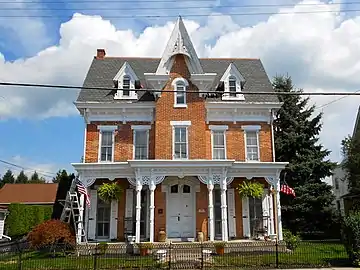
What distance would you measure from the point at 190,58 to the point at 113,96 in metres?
5.12

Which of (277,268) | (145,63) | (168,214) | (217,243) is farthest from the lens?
(145,63)

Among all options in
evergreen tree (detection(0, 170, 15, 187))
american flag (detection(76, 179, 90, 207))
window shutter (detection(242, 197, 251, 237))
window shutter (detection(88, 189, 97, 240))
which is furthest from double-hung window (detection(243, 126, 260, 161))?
evergreen tree (detection(0, 170, 15, 187))

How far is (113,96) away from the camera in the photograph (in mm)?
23297

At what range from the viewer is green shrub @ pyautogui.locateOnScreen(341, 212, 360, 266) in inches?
573

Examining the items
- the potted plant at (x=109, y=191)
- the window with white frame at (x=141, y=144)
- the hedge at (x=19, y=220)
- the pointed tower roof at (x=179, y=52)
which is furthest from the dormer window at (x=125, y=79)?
the hedge at (x=19, y=220)

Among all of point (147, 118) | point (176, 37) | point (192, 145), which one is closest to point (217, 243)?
point (192, 145)

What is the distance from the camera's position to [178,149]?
21953 mm

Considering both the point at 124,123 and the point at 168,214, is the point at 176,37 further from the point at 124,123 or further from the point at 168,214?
the point at 168,214

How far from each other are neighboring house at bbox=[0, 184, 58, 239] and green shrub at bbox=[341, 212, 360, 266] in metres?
43.1

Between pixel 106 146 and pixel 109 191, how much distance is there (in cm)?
295

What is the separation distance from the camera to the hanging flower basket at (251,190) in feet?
68.6

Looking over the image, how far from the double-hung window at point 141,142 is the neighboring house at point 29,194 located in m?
32.8

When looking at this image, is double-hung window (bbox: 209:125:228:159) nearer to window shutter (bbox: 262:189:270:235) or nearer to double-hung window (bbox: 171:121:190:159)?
double-hung window (bbox: 171:121:190:159)

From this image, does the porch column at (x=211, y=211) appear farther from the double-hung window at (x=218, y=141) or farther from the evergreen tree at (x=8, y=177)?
the evergreen tree at (x=8, y=177)
